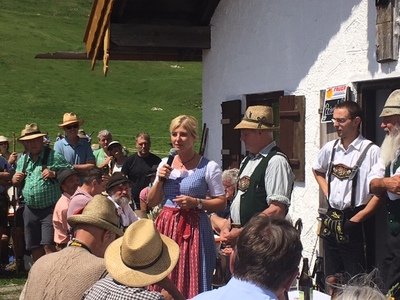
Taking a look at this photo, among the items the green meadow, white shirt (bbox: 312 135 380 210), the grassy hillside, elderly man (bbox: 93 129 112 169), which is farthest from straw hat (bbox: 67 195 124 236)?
the grassy hillside

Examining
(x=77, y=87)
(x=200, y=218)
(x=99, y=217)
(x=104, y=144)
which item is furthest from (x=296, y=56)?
(x=77, y=87)

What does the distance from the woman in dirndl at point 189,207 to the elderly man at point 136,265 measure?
1624 mm

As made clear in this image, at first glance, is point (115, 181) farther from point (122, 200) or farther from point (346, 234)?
point (346, 234)

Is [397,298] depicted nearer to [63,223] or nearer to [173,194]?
[173,194]

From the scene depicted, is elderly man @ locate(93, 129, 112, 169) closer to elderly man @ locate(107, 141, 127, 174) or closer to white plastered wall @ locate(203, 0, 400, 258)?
elderly man @ locate(107, 141, 127, 174)

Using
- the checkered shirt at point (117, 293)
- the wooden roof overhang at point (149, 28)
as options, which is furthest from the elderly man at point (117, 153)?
the checkered shirt at point (117, 293)

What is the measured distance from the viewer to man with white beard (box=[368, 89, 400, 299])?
562 centimetres

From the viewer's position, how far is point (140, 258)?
12.1 ft

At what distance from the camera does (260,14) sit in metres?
9.11

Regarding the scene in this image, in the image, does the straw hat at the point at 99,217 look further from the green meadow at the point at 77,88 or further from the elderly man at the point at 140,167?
the green meadow at the point at 77,88

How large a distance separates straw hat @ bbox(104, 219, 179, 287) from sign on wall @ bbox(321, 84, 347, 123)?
3.79m

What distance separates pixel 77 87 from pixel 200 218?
56.0 m

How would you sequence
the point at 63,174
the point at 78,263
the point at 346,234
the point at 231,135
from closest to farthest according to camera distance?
1. the point at 78,263
2. the point at 346,234
3. the point at 63,174
4. the point at 231,135

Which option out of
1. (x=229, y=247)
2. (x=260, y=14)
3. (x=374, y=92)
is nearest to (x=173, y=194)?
(x=229, y=247)
